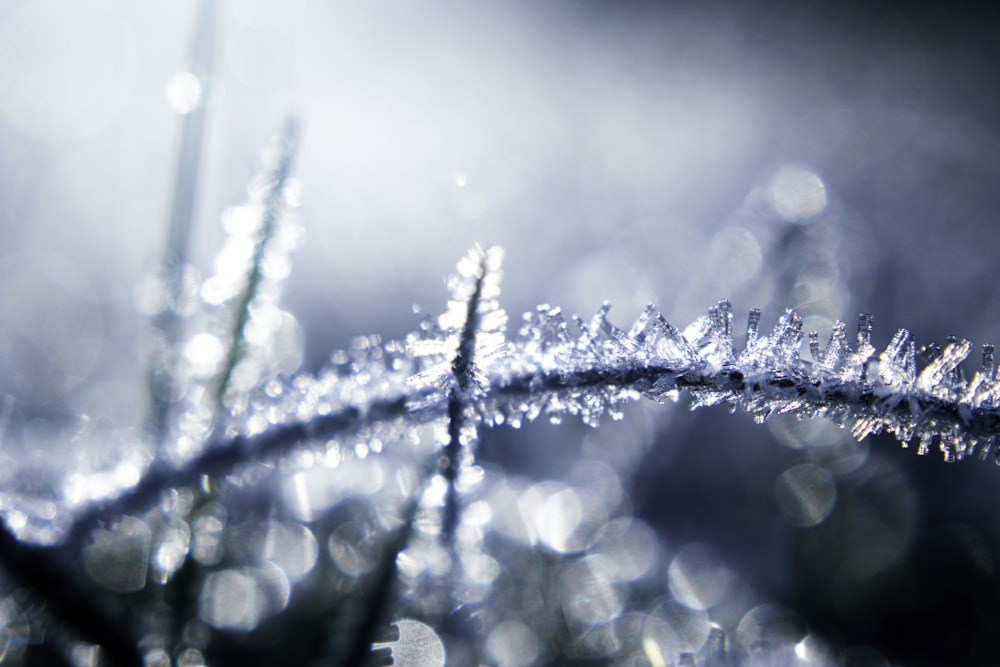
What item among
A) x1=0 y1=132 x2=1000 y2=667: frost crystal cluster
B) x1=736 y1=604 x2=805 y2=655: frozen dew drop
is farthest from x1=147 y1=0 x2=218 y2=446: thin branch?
x1=736 y1=604 x2=805 y2=655: frozen dew drop

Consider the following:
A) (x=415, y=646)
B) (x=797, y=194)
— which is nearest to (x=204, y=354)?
(x=415, y=646)

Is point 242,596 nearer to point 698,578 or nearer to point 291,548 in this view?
point 291,548

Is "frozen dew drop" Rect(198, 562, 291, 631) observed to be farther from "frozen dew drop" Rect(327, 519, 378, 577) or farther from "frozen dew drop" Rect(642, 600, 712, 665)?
"frozen dew drop" Rect(642, 600, 712, 665)

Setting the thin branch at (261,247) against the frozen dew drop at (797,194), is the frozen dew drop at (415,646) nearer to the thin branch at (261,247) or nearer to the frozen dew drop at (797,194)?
the thin branch at (261,247)

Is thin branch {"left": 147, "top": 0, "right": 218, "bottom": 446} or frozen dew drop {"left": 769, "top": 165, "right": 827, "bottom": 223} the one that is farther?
frozen dew drop {"left": 769, "top": 165, "right": 827, "bottom": 223}

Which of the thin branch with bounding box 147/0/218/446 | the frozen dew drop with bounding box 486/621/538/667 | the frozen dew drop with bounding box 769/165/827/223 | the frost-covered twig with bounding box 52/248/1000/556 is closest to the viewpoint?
the frost-covered twig with bounding box 52/248/1000/556

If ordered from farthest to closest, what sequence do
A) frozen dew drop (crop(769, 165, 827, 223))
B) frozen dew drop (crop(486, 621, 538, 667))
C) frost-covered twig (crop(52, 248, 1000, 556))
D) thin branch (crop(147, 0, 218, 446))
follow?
1. frozen dew drop (crop(769, 165, 827, 223))
2. thin branch (crop(147, 0, 218, 446))
3. frozen dew drop (crop(486, 621, 538, 667))
4. frost-covered twig (crop(52, 248, 1000, 556))

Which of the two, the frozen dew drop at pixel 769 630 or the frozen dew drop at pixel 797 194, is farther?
the frozen dew drop at pixel 797 194

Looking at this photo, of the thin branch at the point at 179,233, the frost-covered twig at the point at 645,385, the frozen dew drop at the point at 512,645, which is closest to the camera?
the frost-covered twig at the point at 645,385

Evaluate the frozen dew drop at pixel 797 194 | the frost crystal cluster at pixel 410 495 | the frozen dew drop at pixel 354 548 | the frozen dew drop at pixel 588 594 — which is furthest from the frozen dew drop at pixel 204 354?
the frozen dew drop at pixel 797 194

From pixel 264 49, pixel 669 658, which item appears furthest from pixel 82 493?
pixel 264 49
